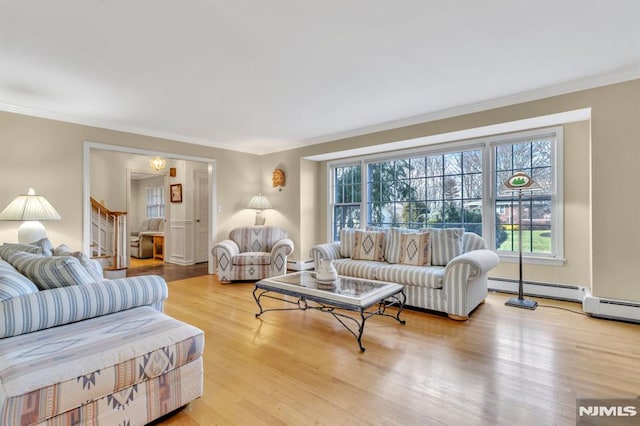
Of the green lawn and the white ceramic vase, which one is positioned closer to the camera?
the white ceramic vase

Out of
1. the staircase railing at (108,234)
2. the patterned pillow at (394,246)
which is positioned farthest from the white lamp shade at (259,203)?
the patterned pillow at (394,246)

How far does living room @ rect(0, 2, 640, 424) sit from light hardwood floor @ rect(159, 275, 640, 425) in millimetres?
88

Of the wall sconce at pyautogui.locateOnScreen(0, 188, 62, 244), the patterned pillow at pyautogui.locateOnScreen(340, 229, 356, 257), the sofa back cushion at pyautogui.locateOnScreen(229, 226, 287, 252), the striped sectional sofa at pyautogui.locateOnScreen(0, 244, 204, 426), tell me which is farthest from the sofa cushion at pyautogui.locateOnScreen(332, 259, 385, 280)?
the wall sconce at pyautogui.locateOnScreen(0, 188, 62, 244)

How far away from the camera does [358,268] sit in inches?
148

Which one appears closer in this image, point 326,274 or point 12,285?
point 12,285

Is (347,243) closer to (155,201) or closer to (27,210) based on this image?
(27,210)

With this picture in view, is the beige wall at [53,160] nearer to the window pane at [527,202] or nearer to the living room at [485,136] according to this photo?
the living room at [485,136]

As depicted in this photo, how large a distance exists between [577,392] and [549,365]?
32 cm

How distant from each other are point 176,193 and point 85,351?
5.79m

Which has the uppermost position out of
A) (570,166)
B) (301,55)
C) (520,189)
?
(301,55)

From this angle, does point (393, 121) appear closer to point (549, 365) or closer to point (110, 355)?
point (549, 365)

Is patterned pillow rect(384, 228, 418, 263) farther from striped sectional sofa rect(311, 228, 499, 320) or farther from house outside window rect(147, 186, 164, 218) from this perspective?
house outside window rect(147, 186, 164, 218)

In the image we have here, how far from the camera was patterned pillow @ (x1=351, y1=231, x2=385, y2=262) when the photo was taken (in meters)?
4.04

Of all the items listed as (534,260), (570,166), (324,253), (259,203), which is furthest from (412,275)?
(259,203)
